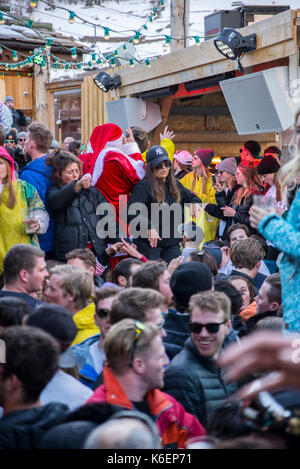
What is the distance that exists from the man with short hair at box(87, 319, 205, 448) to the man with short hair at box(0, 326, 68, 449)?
1.02ft

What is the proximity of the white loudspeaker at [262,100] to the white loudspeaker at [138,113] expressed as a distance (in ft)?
10.4

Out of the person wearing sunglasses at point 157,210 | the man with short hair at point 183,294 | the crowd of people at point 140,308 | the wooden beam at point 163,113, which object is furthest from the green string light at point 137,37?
the man with short hair at point 183,294

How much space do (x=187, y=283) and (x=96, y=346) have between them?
0.60 metres

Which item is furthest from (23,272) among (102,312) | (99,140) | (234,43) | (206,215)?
(234,43)

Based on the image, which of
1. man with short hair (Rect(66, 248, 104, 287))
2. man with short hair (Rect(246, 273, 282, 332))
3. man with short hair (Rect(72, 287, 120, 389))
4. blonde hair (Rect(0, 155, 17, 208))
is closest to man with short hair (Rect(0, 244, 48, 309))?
man with short hair (Rect(72, 287, 120, 389))

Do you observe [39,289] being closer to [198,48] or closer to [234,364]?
[234,364]

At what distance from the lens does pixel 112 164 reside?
5.44 metres

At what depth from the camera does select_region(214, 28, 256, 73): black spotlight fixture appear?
6652 mm

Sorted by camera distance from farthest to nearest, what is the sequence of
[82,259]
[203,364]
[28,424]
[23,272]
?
[82,259]
[23,272]
[203,364]
[28,424]

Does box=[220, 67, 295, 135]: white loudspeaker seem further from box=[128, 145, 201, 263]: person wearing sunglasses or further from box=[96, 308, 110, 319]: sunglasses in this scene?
box=[96, 308, 110, 319]: sunglasses

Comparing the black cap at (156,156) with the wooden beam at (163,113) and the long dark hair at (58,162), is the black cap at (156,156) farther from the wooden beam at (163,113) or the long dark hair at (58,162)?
the wooden beam at (163,113)

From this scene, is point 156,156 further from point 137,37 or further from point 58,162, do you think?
point 137,37

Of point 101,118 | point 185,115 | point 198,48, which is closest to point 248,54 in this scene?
point 198,48

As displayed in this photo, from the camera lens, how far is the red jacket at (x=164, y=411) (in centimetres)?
235
